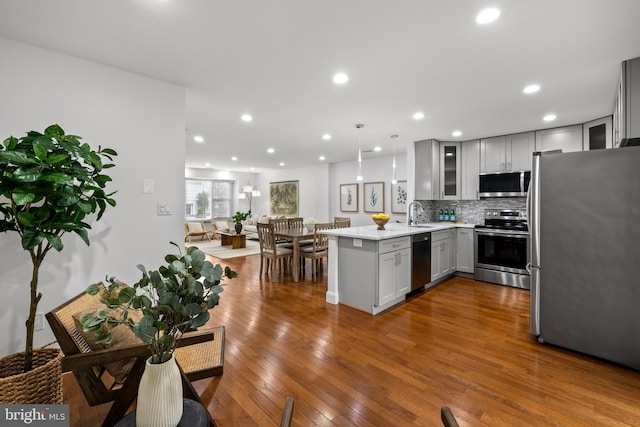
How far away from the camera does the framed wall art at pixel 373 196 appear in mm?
7457

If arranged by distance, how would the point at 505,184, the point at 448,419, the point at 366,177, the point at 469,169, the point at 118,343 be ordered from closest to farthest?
the point at 448,419 < the point at 118,343 < the point at 505,184 < the point at 469,169 < the point at 366,177

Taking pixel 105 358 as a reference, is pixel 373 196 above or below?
above

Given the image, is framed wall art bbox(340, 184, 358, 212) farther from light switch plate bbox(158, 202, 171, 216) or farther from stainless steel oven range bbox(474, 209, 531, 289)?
light switch plate bbox(158, 202, 171, 216)

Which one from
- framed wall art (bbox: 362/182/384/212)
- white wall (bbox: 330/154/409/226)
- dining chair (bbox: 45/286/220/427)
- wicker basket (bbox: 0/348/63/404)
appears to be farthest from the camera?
framed wall art (bbox: 362/182/384/212)

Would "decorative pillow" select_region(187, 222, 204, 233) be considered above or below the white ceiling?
below

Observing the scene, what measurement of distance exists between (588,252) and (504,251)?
2.18 meters

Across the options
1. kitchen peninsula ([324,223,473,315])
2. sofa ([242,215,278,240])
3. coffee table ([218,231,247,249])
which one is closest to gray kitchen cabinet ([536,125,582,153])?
kitchen peninsula ([324,223,473,315])

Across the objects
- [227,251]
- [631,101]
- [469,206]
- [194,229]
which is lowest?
[227,251]

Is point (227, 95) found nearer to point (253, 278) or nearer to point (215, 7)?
point (215, 7)

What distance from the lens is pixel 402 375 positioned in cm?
216

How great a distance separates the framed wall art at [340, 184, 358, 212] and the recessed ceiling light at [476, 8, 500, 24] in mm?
6193

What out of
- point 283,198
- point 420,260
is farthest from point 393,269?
point 283,198

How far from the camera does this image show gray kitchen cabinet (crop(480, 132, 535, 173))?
15.1 feet

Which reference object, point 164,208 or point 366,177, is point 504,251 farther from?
point 164,208
